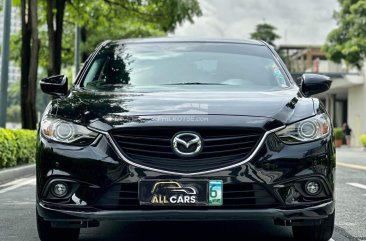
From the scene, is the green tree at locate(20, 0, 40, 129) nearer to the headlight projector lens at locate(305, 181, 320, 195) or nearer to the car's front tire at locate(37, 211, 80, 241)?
the car's front tire at locate(37, 211, 80, 241)

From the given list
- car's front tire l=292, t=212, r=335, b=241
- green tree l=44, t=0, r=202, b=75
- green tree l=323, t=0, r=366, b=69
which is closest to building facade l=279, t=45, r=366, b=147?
green tree l=323, t=0, r=366, b=69

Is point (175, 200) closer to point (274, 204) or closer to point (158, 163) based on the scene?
point (158, 163)

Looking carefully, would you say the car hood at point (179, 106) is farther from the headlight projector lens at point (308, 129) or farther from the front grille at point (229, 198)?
the front grille at point (229, 198)

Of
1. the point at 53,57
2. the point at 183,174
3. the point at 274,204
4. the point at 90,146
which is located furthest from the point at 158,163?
the point at 53,57

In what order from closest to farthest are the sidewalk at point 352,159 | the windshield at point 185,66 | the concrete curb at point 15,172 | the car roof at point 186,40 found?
the windshield at point 185,66 < the car roof at point 186,40 < the concrete curb at point 15,172 < the sidewalk at point 352,159

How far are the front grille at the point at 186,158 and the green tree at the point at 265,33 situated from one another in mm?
77643

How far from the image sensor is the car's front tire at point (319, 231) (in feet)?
14.6

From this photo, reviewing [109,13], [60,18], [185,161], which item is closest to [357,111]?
[109,13]

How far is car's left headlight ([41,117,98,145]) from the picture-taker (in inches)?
160

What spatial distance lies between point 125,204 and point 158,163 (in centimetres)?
32

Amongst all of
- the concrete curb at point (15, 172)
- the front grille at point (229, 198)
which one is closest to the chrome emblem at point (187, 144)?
the front grille at point (229, 198)

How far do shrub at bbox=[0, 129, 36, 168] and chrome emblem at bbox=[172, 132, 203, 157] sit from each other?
7938 mm

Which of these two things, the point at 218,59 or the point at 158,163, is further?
the point at 218,59

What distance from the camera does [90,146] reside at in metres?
4.01
